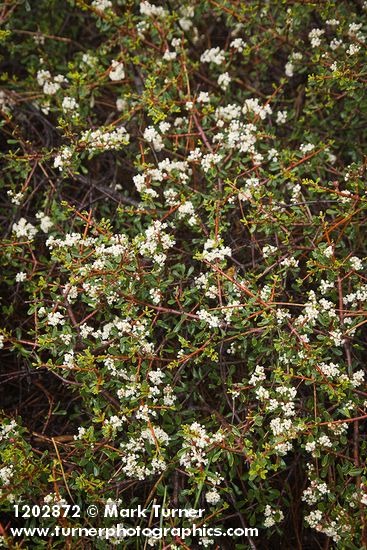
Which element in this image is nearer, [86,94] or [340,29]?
[340,29]

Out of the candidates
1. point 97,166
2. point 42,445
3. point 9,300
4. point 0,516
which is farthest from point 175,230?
point 0,516

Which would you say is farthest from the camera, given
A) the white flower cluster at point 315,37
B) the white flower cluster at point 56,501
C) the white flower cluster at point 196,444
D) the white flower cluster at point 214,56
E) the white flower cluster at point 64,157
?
the white flower cluster at point 214,56

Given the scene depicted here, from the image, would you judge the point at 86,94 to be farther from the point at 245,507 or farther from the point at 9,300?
the point at 245,507

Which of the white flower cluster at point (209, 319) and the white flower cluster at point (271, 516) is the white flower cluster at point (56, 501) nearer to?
the white flower cluster at point (271, 516)

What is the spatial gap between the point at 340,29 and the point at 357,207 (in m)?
0.90

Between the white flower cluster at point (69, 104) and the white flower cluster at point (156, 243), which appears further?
the white flower cluster at point (69, 104)

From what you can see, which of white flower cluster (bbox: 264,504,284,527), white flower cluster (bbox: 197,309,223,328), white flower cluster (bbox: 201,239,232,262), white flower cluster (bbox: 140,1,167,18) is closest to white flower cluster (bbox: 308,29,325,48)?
white flower cluster (bbox: 140,1,167,18)

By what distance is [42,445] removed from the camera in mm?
2457

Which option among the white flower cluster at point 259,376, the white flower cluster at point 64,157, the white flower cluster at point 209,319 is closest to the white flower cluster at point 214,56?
the white flower cluster at point 64,157

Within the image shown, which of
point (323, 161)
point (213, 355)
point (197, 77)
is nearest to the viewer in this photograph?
point (213, 355)

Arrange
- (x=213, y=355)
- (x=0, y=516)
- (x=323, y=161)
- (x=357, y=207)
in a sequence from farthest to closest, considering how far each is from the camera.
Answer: (x=323, y=161), (x=0, y=516), (x=357, y=207), (x=213, y=355)

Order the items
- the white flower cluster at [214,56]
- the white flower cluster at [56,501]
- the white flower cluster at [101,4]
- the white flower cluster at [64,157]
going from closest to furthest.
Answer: the white flower cluster at [56,501] < the white flower cluster at [64,157] < the white flower cluster at [101,4] < the white flower cluster at [214,56]

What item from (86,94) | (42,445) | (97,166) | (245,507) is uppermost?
(86,94)

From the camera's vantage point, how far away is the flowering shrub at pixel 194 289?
6.75 feet
